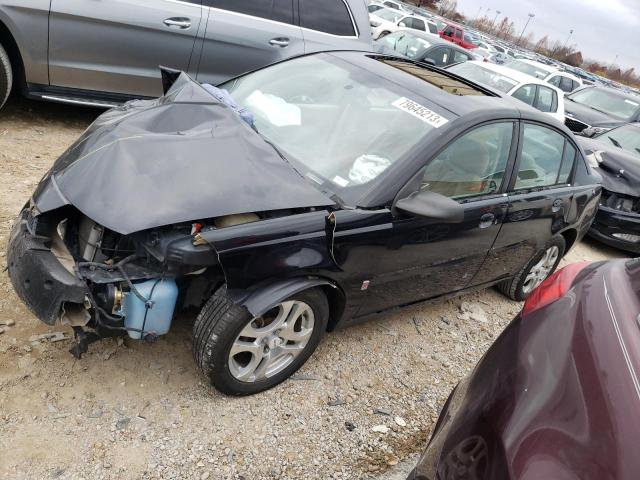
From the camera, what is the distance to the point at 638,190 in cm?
592

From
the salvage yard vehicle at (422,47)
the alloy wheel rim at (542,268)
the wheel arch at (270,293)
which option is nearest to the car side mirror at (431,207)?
the wheel arch at (270,293)

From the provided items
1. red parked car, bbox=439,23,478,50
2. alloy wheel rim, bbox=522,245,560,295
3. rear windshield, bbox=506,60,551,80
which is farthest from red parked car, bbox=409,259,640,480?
red parked car, bbox=439,23,478,50

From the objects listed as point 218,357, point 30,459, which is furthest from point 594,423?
point 30,459

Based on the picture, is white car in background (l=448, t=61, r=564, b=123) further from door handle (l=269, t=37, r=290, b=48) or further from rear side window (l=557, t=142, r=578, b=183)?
rear side window (l=557, t=142, r=578, b=183)

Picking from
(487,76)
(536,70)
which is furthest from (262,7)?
(536,70)

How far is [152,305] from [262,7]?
423cm

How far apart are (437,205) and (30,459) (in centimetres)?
211

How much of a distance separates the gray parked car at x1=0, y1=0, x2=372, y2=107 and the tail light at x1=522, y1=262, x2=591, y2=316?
4212 mm

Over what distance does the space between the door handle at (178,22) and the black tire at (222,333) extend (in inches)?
140

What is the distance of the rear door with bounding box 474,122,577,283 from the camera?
3381 millimetres

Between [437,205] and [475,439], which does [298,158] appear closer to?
[437,205]

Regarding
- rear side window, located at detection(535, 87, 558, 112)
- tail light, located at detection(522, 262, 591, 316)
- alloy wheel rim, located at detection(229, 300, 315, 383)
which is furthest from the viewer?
rear side window, located at detection(535, 87, 558, 112)

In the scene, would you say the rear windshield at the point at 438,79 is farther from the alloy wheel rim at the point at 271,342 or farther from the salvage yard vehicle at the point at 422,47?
the salvage yard vehicle at the point at 422,47

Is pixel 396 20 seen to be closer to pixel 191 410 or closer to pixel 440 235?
pixel 440 235
